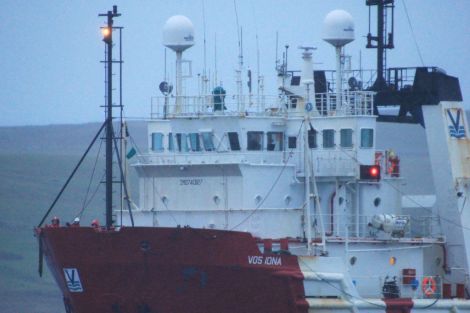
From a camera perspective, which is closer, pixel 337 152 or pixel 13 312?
pixel 337 152

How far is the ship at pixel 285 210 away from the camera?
48.3 meters

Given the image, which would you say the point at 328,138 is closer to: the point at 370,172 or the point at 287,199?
the point at 370,172

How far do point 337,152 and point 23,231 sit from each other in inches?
1301

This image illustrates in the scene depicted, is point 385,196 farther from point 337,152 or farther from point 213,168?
point 213,168

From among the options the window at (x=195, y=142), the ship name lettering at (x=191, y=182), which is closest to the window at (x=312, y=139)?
the window at (x=195, y=142)

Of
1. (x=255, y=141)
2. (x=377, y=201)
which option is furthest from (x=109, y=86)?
(x=377, y=201)

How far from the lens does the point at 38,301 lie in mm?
71875

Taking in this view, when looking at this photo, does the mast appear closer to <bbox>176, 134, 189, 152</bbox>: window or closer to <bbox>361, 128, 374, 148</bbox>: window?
<bbox>176, 134, 189, 152</bbox>: window

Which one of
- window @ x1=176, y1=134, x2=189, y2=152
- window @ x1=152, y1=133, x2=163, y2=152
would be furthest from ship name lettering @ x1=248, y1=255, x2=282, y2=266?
window @ x1=152, y1=133, x2=163, y2=152

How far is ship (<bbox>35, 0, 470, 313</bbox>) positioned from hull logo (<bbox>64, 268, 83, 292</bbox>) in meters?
0.04

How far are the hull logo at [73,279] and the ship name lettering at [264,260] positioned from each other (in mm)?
4685

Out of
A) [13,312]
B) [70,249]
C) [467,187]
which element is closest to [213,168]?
→ [70,249]

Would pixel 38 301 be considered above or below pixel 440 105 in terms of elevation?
below

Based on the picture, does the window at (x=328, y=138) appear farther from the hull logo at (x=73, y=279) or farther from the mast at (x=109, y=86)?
the hull logo at (x=73, y=279)
